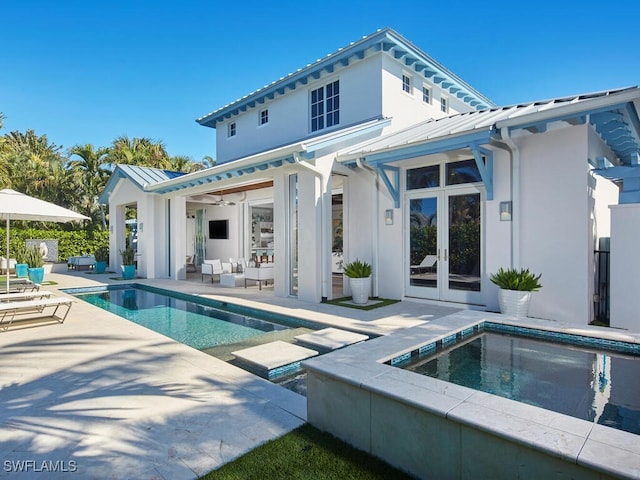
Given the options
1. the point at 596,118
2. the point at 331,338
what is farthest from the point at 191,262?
the point at 596,118

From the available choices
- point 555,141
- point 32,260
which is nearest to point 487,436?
point 555,141

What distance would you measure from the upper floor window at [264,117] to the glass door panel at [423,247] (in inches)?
370

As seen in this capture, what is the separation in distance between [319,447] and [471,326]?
337 cm

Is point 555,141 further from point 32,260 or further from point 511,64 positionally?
point 32,260

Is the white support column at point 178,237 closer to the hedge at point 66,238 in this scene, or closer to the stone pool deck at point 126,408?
the stone pool deck at point 126,408

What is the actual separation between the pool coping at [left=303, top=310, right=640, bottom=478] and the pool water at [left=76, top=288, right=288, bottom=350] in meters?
3.92

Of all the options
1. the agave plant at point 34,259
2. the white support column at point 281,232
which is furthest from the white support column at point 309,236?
the agave plant at point 34,259

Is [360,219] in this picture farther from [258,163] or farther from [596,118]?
[596,118]

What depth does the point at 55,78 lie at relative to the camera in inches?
896

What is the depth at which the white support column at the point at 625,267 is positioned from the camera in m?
7.03

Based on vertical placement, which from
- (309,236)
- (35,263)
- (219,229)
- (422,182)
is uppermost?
(422,182)

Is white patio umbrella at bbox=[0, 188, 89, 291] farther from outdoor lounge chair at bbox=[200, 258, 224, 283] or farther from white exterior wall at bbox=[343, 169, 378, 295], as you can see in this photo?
white exterior wall at bbox=[343, 169, 378, 295]

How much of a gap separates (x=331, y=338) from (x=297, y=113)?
11.0 meters

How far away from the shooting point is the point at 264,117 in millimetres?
17250
